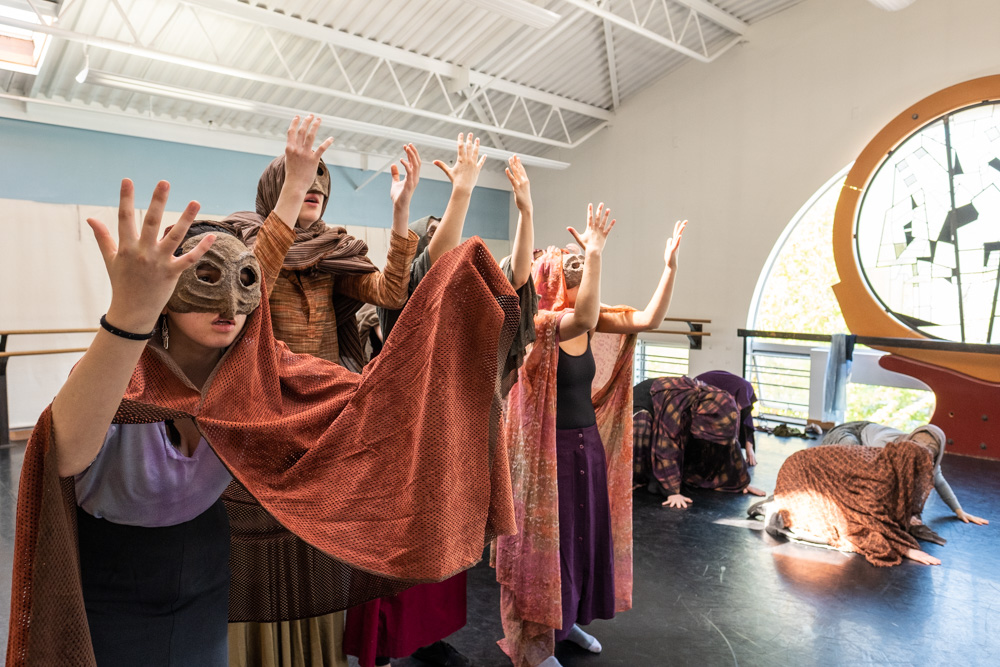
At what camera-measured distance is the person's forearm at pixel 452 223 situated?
1668 mm

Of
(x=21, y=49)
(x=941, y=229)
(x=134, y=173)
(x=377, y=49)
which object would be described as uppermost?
(x=377, y=49)

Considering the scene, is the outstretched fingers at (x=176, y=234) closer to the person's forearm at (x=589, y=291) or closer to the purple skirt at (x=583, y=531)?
the person's forearm at (x=589, y=291)

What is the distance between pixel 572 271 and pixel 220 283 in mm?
1641

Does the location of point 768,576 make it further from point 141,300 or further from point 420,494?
point 141,300

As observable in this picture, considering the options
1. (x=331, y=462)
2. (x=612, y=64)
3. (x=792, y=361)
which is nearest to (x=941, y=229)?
(x=792, y=361)

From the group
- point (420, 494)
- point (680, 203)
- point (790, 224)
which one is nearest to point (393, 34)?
point (680, 203)

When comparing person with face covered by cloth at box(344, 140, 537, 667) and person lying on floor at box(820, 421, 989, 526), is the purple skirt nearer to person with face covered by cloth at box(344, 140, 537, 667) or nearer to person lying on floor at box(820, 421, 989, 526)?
person with face covered by cloth at box(344, 140, 537, 667)

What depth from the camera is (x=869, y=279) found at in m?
6.84

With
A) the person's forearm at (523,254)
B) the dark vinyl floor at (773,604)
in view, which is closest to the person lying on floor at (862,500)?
the dark vinyl floor at (773,604)

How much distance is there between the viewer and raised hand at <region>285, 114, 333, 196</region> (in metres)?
1.37

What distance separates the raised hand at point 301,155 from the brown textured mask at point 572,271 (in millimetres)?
1218

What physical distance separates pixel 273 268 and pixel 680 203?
8.01 m

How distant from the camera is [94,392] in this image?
0.81 metres

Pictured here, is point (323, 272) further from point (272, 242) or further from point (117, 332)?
point (117, 332)
